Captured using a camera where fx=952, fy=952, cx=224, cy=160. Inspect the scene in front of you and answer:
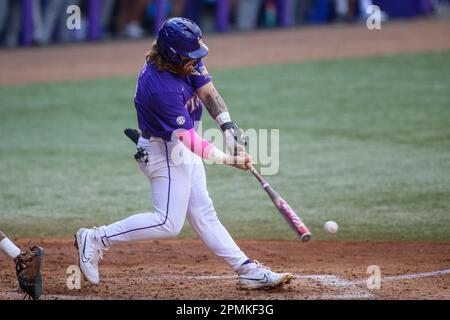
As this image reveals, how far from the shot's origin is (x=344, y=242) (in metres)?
8.05

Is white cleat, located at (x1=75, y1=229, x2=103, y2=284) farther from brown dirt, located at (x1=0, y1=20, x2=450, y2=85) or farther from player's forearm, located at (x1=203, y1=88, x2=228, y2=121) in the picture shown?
brown dirt, located at (x1=0, y1=20, x2=450, y2=85)

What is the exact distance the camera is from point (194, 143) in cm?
607

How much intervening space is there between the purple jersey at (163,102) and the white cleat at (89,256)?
85cm

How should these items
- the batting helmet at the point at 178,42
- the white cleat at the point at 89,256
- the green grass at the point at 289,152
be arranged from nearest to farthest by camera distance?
1. the batting helmet at the point at 178,42
2. the white cleat at the point at 89,256
3. the green grass at the point at 289,152

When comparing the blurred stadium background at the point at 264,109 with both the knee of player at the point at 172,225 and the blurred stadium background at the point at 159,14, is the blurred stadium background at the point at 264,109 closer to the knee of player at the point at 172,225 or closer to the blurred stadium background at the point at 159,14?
the blurred stadium background at the point at 159,14

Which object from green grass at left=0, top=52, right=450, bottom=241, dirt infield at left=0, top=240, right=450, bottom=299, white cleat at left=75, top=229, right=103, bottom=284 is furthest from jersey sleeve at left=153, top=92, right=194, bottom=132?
→ green grass at left=0, top=52, right=450, bottom=241

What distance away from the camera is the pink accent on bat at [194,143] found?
6.07 meters

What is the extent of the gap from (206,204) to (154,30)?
536 inches

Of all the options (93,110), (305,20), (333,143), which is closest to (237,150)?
(333,143)

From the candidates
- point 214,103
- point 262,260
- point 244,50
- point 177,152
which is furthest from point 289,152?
point 244,50

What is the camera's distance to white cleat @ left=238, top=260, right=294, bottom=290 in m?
6.30

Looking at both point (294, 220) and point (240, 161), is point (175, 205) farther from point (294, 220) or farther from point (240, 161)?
point (294, 220)

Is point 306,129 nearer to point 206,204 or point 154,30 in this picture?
point 206,204

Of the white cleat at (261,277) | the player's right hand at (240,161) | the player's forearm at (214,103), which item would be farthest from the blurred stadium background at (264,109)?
the player's right hand at (240,161)
